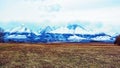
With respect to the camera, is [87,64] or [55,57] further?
[55,57]

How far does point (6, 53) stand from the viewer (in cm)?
3005

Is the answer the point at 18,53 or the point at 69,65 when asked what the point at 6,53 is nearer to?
the point at 18,53

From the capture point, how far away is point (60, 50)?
109ft

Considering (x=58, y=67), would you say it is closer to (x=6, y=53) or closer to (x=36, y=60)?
(x=36, y=60)

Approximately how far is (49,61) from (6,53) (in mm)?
4627

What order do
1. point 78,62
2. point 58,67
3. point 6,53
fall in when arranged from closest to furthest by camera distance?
point 58,67
point 78,62
point 6,53

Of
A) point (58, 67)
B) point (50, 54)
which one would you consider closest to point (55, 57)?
point (50, 54)

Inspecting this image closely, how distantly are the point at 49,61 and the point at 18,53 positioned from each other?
3931 millimetres

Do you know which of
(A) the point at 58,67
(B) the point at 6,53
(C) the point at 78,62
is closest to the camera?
(A) the point at 58,67

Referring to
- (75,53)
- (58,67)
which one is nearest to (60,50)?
(75,53)

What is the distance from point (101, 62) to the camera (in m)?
28.2

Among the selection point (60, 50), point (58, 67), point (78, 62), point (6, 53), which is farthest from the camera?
point (60, 50)

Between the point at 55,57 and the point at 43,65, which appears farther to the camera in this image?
the point at 55,57

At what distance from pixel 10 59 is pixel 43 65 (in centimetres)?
327
